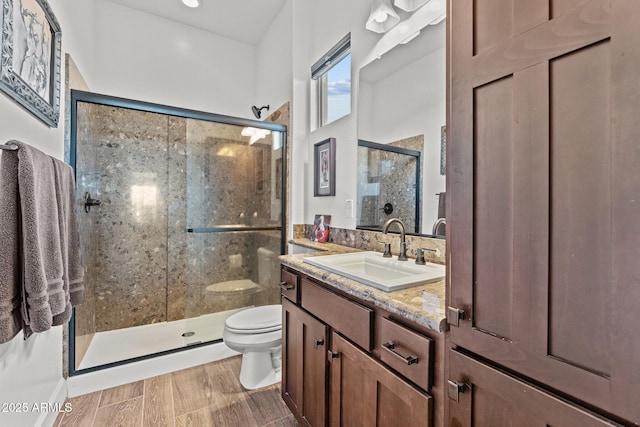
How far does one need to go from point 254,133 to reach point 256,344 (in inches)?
68.0

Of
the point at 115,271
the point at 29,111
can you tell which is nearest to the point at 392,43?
the point at 29,111

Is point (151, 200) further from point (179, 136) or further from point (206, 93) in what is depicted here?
point (206, 93)

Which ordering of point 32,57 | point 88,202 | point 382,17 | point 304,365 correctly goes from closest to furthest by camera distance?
point 32,57 → point 304,365 → point 382,17 → point 88,202

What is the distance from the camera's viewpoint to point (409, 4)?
58.6 inches

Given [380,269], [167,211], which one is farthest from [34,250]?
[167,211]

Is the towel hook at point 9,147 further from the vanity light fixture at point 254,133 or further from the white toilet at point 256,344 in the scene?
the vanity light fixture at point 254,133

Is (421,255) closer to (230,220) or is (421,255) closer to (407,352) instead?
(407,352)

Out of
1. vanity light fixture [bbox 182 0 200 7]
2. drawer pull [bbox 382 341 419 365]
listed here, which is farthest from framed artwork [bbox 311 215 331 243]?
vanity light fixture [bbox 182 0 200 7]

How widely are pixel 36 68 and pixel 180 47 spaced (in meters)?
1.80

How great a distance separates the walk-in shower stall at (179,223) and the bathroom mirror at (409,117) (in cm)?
94

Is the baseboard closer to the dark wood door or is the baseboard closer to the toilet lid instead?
the toilet lid

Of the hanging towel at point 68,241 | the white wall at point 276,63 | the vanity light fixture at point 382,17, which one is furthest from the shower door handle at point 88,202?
the vanity light fixture at point 382,17

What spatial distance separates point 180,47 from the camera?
279 centimetres

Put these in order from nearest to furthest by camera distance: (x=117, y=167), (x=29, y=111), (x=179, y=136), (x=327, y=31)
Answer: (x=29, y=111) < (x=327, y=31) < (x=117, y=167) < (x=179, y=136)
